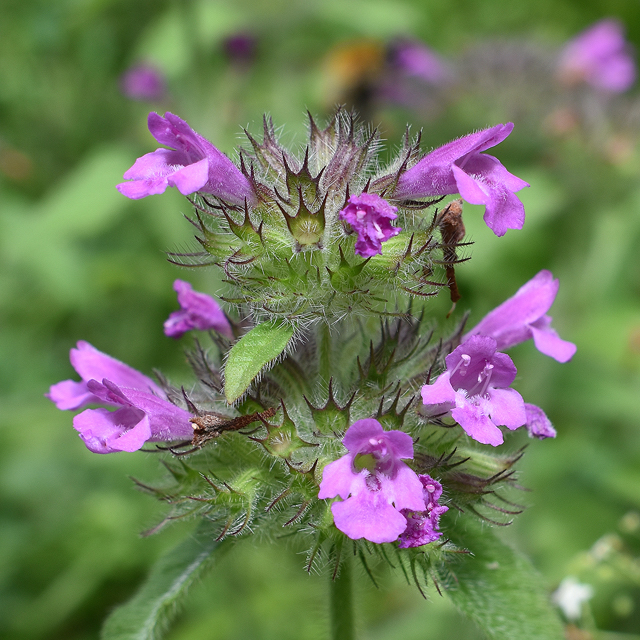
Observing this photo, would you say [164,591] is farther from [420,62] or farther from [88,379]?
[420,62]

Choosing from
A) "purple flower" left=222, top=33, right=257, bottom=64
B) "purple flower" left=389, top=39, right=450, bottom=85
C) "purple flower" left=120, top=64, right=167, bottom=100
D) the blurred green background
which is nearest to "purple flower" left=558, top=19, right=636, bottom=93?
the blurred green background

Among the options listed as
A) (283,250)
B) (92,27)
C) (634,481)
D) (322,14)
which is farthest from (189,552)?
(92,27)

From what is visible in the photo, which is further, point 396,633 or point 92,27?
point 92,27

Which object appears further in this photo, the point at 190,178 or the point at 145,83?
the point at 145,83

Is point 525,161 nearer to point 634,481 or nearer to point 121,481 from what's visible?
point 634,481

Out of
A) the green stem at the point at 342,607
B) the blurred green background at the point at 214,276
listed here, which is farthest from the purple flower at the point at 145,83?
the green stem at the point at 342,607

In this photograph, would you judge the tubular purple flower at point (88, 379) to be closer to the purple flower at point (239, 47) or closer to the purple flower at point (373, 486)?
the purple flower at point (373, 486)

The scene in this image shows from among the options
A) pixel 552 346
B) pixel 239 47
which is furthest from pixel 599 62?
pixel 552 346
